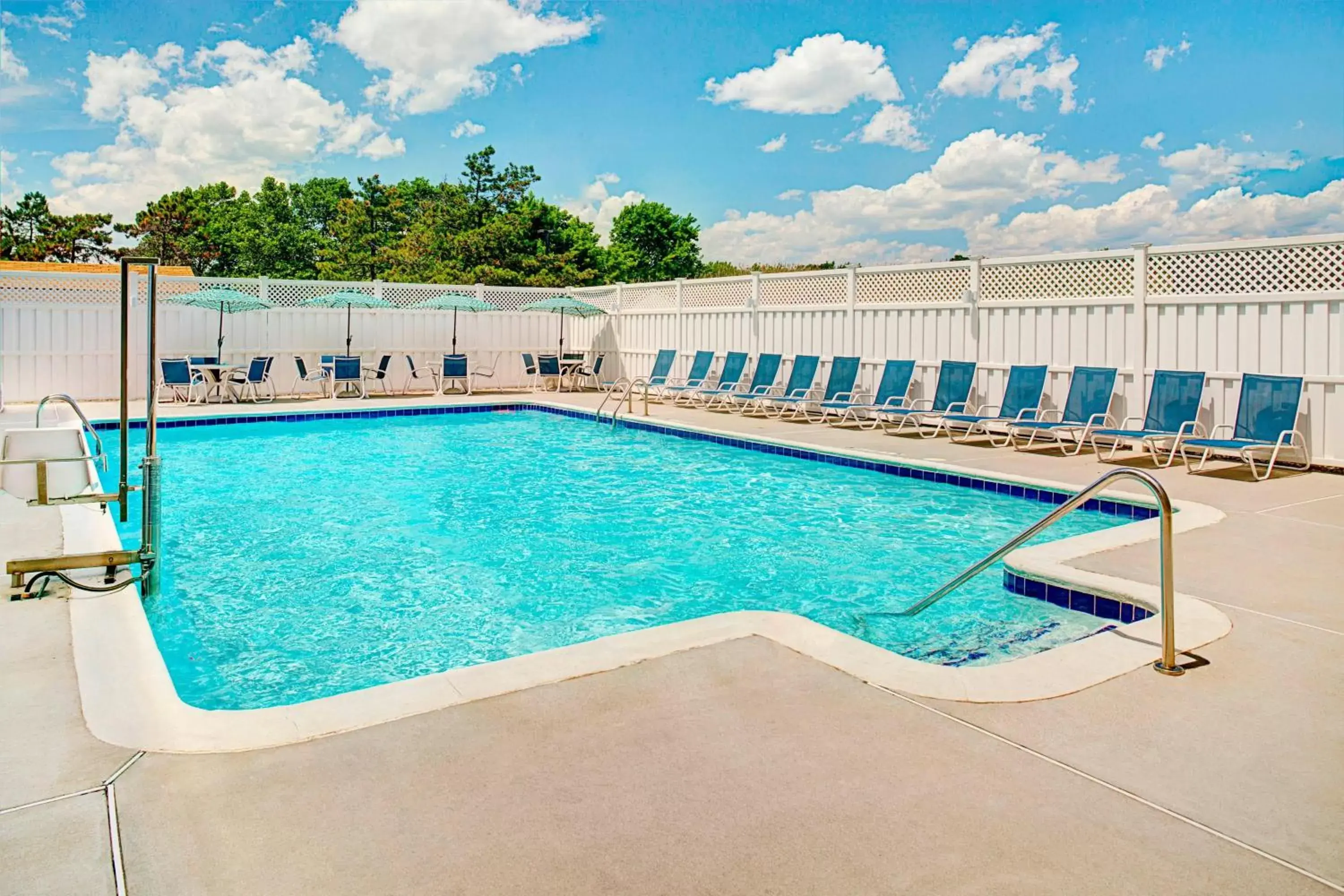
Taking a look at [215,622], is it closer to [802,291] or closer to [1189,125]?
[802,291]

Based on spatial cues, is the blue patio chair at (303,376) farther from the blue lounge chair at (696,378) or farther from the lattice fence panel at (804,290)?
the lattice fence panel at (804,290)

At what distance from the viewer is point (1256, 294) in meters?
7.78

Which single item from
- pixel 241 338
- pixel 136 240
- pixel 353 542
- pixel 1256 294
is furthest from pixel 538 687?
pixel 136 240

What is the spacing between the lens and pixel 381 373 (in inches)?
600

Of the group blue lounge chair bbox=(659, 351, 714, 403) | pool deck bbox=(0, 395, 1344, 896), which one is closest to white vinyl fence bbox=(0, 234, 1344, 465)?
blue lounge chair bbox=(659, 351, 714, 403)

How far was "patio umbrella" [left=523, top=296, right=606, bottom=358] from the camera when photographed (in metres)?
16.4

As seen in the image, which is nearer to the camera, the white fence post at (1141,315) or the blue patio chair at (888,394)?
the white fence post at (1141,315)

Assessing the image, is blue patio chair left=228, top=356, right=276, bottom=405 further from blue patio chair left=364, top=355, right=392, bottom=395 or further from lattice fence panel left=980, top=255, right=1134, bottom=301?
lattice fence panel left=980, top=255, right=1134, bottom=301

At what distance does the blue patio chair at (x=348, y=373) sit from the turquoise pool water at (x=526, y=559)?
15.3 ft

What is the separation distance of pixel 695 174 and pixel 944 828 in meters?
38.4

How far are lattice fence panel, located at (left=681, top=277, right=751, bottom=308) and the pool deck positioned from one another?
11.1 m

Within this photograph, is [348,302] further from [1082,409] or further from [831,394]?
[1082,409]

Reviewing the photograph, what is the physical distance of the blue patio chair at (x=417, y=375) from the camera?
627 inches

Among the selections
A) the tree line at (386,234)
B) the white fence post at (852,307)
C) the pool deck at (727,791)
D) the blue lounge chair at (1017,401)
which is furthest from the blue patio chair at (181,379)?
the tree line at (386,234)
